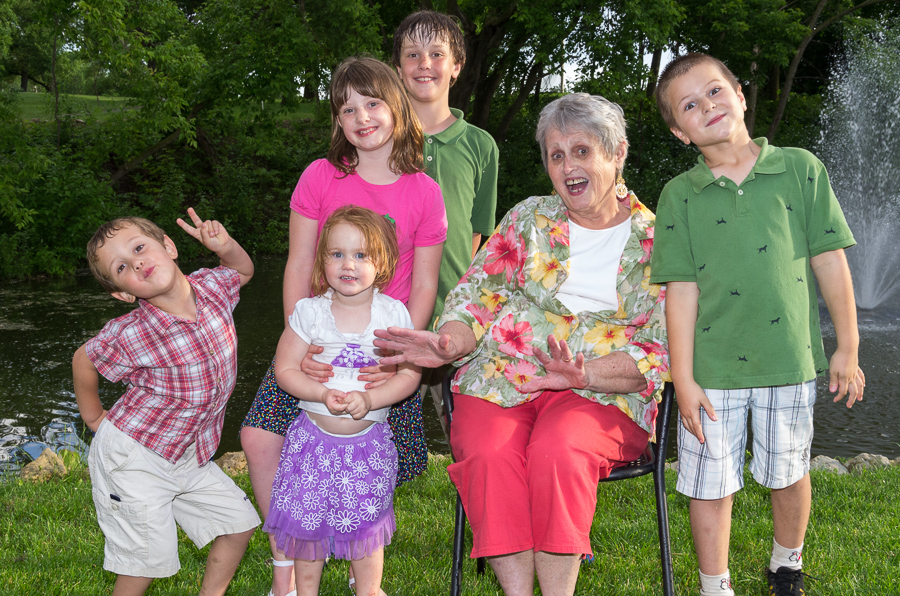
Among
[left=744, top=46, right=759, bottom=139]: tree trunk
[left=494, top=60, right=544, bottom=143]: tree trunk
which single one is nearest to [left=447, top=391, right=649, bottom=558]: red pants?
[left=744, top=46, right=759, bottom=139]: tree trunk

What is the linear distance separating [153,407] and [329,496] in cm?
63

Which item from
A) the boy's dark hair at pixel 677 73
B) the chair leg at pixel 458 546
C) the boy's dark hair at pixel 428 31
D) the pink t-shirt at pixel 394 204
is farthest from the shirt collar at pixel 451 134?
the chair leg at pixel 458 546

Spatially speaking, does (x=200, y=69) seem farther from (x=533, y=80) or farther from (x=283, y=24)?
(x=533, y=80)

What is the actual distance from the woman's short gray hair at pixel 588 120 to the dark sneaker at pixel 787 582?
1548mm

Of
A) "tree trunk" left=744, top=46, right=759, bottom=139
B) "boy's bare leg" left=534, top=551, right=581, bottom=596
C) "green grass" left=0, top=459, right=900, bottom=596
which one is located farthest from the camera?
"tree trunk" left=744, top=46, right=759, bottom=139

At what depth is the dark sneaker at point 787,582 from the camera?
8.11ft

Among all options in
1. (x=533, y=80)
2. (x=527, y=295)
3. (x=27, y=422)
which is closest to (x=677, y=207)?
(x=527, y=295)

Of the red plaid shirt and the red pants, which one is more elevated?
the red plaid shirt

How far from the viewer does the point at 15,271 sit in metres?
12.3

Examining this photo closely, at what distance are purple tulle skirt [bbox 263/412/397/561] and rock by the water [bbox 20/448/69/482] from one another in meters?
2.60

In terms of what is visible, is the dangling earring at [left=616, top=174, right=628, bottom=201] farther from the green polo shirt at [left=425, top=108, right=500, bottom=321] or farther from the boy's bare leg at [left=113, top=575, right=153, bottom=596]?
the boy's bare leg at [left=113, top=575, right=153, bottom=596]

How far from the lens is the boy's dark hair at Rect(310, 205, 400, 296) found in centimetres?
228

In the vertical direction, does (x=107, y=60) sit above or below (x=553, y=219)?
above

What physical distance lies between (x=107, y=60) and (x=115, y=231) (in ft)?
38.2
